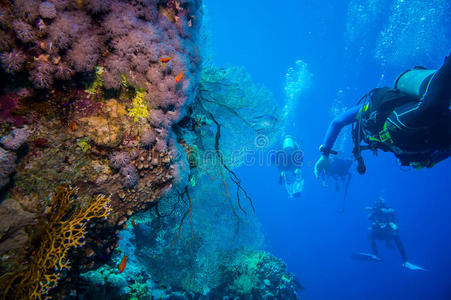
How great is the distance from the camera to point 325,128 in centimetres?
4666

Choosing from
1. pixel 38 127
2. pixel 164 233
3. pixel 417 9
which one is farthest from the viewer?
pixel 417 9

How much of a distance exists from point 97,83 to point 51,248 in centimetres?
141

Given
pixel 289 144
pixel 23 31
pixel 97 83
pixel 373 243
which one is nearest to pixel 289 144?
pixel 289 144

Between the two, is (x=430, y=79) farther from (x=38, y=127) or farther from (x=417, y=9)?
(x=417, y=9)

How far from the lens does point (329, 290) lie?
121 ft

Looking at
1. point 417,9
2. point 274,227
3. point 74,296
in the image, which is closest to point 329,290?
point 274,227

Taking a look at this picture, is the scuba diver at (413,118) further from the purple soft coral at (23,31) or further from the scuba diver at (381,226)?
the scuba diver at (381,226)

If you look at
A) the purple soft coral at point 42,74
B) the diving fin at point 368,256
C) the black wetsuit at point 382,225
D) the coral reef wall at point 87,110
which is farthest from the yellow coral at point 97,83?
the black wetsuit at point 382,225

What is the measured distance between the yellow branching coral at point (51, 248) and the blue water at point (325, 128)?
19.4m

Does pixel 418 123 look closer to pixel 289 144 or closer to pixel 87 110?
pixel 87 110

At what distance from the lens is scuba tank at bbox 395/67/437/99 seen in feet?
10.5

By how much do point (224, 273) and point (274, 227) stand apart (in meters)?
49.5

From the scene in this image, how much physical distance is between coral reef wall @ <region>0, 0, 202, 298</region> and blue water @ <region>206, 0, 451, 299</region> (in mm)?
18765

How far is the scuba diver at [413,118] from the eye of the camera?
9.71ft
